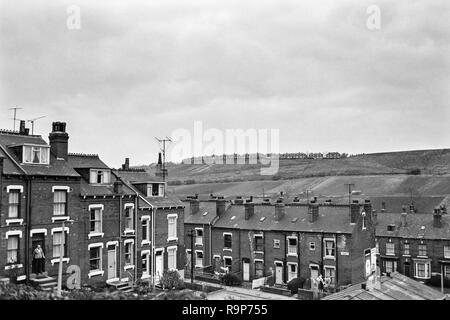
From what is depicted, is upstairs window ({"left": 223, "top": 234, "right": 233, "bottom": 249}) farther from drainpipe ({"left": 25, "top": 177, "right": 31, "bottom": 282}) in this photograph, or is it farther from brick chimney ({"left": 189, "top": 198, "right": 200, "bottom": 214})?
drainpipe ({"left": 25, "top": 177, "right": 31, "bottom": 282})

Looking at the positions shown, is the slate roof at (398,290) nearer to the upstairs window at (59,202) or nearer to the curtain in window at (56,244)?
the curtain in window at (56,244)

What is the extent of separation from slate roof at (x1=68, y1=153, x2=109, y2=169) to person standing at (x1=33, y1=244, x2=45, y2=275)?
21.0ft

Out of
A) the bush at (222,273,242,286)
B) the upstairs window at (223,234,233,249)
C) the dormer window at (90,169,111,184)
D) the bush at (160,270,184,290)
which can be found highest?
the dormer window at (90,169,111,184)

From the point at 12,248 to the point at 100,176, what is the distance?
25.0 feet

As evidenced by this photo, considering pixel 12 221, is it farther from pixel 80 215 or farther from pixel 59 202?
pixel 80 215

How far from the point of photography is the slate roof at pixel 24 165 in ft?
73.3

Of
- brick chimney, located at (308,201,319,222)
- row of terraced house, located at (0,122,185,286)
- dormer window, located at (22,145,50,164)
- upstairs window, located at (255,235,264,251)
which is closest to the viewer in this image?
row of terraced house, located at (0,122,185,286)

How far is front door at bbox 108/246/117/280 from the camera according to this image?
27.5 meters

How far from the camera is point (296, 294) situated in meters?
34.2

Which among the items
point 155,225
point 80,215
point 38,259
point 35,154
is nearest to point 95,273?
point 80,215

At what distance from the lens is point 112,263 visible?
27.8 metres

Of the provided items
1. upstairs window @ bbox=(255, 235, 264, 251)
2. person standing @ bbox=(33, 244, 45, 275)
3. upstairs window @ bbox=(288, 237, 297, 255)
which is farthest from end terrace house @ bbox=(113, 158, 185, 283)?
upstairs window @ bbox=(288, 237, 297, 255)
